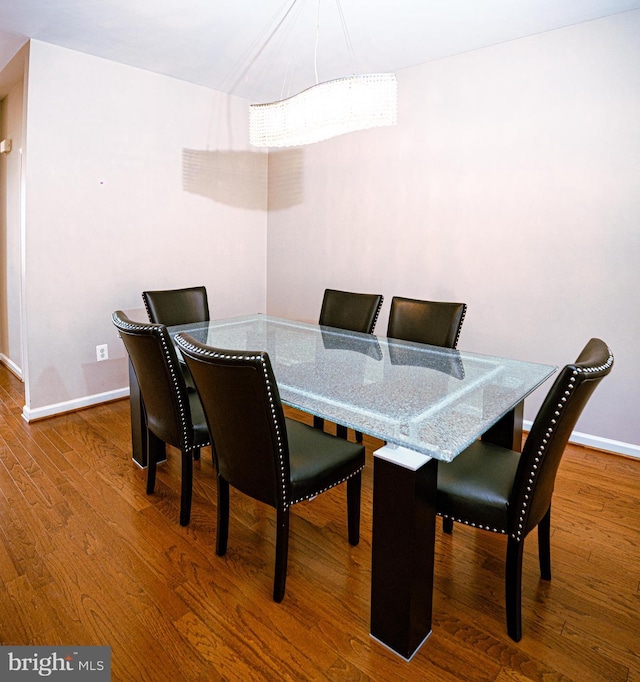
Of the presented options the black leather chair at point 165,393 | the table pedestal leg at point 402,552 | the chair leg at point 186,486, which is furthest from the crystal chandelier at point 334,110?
the chair leg at point 186,486

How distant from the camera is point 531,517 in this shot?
1.41 m

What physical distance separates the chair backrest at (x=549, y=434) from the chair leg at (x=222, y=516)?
1.02 metres

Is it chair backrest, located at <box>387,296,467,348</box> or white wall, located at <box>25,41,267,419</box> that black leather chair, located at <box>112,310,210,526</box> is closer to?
chair backrest, located at <box>387,296,467,348</box>

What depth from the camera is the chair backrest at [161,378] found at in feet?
5.84

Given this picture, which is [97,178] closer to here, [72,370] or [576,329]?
[72,370]

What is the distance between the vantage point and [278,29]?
2.65 m

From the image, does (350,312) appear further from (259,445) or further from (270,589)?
(270,589)

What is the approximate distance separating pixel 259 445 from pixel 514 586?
0.90m

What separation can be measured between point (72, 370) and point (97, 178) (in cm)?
137

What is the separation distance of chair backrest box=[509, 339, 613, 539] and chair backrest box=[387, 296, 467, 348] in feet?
3.33

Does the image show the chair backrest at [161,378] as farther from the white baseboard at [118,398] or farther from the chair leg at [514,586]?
the white baseboard at [118,398]

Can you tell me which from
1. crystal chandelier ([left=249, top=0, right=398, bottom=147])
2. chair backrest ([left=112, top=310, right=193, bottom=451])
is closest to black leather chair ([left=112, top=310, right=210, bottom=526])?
chair backrest ([left=112, top=310, right=193, bottom=451])

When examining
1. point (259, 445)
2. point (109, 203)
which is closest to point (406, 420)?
point (259, 445)

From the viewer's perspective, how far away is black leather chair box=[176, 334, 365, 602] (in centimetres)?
139
